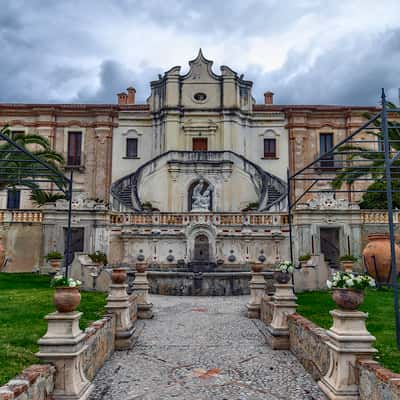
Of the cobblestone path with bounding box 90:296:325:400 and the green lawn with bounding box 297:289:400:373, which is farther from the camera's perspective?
the cobblestone path with bounding box 90:296:325:400

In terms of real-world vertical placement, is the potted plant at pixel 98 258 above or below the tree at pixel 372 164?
below

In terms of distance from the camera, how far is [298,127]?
34.2m

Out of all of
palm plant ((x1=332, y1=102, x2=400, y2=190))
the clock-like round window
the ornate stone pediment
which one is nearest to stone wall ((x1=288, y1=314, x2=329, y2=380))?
palm plant ((x1=332, y1=102, x2=400, y2=190))

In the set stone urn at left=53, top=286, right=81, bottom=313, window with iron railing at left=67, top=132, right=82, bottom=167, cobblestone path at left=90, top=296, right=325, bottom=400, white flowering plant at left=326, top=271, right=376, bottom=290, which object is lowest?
cobblestone path at left=90, top=296, right=325, bottom=400

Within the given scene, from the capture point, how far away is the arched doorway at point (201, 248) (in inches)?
789

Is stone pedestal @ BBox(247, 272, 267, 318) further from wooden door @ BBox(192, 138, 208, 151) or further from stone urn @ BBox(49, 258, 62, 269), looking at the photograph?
wooden door @ BBox(192, 138, 208, 151)

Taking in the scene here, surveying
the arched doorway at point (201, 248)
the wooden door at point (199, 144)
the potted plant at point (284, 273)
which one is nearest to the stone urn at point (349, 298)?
the potted plant at point (284, 273)

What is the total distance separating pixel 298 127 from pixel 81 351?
102 ft

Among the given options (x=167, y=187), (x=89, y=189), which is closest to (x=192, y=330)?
(x=167, y=187)

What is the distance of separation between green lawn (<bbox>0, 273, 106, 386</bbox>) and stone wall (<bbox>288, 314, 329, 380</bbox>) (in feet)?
12.2

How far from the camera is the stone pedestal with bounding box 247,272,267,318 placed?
1145 cm

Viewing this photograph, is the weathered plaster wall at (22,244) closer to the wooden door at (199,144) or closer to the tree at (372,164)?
the tree at (372,164)

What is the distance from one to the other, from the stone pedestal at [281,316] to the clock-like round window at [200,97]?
2641cm

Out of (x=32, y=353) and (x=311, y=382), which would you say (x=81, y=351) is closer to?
(x=32, y=353)
